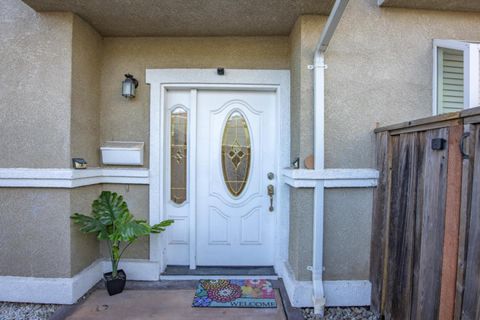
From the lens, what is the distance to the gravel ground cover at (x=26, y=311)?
2.45 m

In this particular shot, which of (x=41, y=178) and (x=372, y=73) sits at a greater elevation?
(x=372, y=73)

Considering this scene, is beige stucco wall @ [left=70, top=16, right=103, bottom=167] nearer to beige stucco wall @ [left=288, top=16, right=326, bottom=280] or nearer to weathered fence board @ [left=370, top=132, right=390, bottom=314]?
beige stucco wall @ [left=288, top=16, right=326, bottom=280]

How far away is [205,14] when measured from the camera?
2617mm

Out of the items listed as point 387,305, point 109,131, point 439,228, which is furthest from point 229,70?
point 387,305

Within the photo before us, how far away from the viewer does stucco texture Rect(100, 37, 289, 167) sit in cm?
304

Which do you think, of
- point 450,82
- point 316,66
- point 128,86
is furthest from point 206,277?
point 450,82

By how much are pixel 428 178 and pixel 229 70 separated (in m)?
2.14

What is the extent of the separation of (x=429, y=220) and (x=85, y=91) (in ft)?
10.6

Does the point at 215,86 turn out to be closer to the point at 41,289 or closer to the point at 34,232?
the point at 34,232

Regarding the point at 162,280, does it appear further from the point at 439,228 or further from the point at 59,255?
the point at 439,228

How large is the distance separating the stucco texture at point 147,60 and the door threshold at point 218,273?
1313 millimetres

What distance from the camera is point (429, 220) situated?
1.83 metres

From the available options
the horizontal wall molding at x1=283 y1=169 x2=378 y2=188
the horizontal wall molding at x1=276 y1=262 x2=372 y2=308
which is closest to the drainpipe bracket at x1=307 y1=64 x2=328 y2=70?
the horizontal wall molding at x1=283 y1=169 x2=378 y2=188

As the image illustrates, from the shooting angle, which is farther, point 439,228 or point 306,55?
point 306,55
